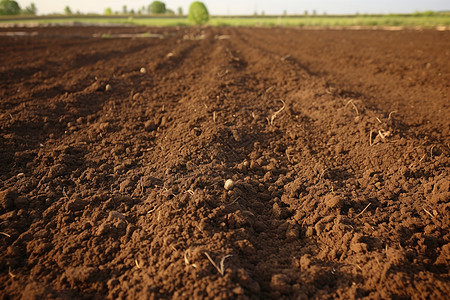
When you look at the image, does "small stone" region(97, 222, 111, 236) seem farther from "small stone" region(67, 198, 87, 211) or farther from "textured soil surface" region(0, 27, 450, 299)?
"small stone" region(67, 198, 87, 211)

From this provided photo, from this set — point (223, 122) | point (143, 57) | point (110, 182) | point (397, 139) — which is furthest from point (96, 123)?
point (143, 57)

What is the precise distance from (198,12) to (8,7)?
2034 inches

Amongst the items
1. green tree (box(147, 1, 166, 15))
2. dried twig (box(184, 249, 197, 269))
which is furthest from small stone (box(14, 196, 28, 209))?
green tree (box(147, 1, 166, 15))

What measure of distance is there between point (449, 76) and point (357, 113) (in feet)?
15.7

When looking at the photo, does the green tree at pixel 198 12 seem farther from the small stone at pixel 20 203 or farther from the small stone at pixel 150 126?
the small stone at pixel 20 203

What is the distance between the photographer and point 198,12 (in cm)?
3159

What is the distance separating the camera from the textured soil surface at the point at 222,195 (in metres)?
1.91

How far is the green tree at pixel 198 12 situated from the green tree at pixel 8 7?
4923cm

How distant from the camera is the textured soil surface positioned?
191cm

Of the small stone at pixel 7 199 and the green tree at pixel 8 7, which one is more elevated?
the green tree at pixel 8 7

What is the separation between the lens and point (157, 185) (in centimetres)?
290

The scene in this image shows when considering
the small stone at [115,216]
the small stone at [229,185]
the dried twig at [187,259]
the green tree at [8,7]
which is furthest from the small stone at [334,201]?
the green tree at [8,7]

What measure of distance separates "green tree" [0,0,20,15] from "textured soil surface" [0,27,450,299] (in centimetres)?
7088

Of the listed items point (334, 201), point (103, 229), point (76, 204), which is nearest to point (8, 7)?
point (76, 204)
